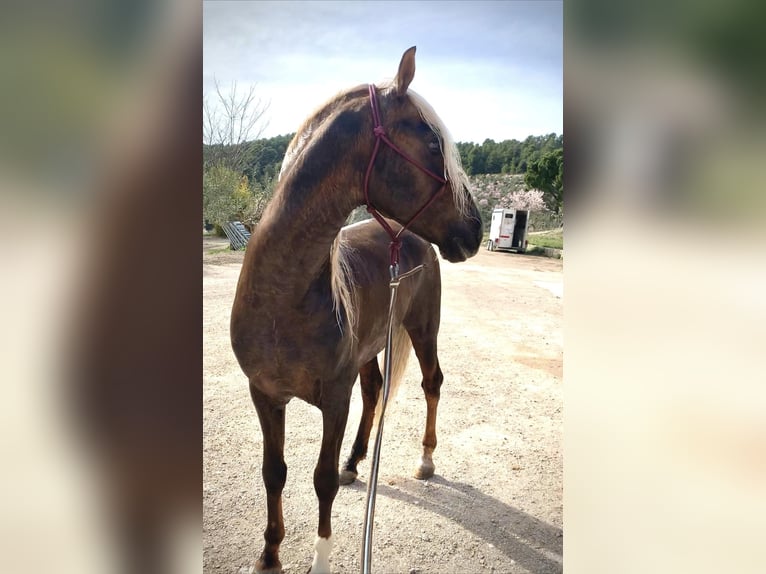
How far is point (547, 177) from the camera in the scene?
60.4ft

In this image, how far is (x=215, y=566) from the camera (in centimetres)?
226

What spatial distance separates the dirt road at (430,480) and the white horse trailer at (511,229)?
1444cm

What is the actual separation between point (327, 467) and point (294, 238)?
103cm

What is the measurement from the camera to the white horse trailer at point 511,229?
19688 millimetres

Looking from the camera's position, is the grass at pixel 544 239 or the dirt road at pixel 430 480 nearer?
the dirt road at pixel 430 480

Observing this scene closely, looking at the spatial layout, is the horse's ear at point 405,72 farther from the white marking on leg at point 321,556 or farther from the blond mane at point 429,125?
the white marking on leg at point 321,556
